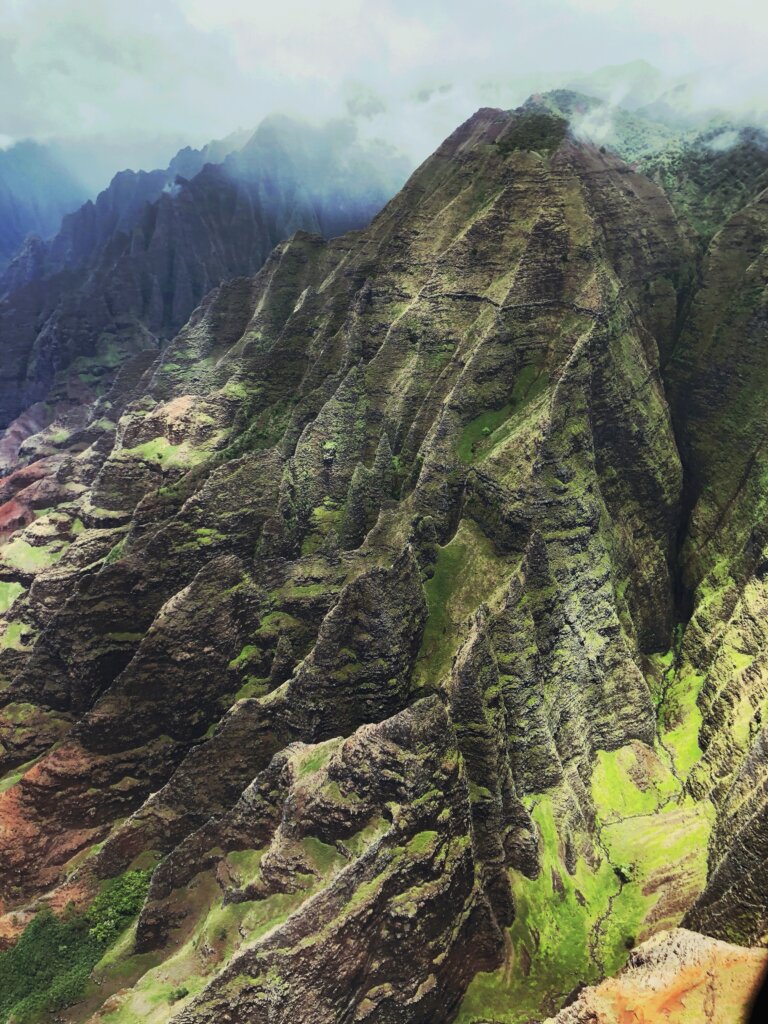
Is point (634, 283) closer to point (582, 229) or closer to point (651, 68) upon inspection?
point (582, 229)

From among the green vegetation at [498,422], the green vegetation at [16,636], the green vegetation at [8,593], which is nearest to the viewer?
the green vegetation at [498,422]

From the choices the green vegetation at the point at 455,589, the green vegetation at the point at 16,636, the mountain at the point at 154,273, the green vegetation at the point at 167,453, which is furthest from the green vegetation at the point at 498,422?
the mountain at the point at 154,273

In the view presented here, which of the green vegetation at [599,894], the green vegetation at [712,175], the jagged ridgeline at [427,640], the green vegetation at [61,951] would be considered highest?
the green vegetation at [712,175]

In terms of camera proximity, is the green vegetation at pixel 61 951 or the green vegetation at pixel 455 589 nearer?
the green vegetation at pixel 61 951

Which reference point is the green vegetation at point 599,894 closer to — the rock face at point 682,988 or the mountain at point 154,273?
the rock face at point 682,988

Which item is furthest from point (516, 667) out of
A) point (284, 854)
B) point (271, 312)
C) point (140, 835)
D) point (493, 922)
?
point (271, 312)

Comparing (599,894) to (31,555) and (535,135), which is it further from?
(535,135)
